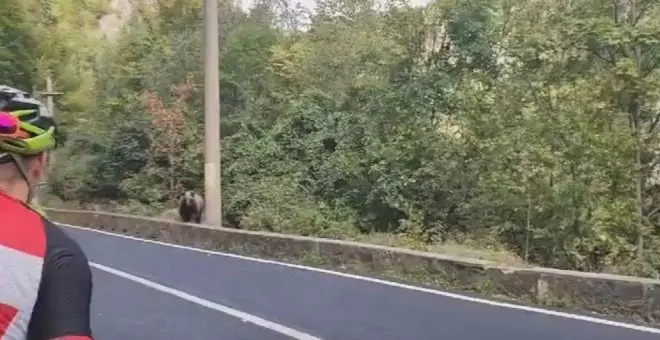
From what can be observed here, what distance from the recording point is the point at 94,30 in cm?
4381

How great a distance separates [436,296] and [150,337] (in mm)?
3366

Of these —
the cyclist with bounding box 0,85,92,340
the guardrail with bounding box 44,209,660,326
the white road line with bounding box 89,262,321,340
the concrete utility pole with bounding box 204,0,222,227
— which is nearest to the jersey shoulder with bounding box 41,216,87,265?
the cyclist with bounding box 0,85,92,340

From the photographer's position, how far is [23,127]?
75.4 inches

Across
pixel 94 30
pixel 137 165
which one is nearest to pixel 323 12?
pixel 137 165

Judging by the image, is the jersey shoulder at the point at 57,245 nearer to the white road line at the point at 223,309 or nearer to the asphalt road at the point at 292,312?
the white road line at the point at 223,309

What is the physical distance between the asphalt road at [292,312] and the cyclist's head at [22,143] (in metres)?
6.25

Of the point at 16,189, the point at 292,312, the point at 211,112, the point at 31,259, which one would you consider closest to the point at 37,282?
the point at 31,259

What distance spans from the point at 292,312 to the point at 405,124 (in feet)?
36.9

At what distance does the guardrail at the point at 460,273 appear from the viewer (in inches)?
354

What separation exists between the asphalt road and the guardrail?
71 centimetres

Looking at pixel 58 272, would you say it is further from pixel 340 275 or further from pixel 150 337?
pixel 340 275

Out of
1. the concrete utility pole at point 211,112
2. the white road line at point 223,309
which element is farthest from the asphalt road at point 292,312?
the concrete utility pole at point 211,112

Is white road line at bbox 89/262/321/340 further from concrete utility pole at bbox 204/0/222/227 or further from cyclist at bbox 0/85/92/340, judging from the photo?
concrete utility pole at bbox 204/0/222/227

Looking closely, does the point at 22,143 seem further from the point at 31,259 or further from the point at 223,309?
the point at 223,309
